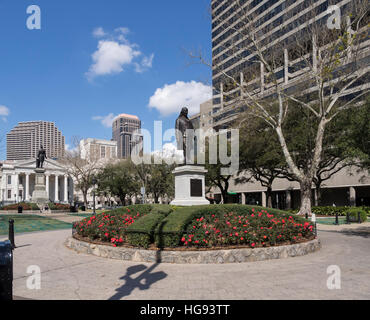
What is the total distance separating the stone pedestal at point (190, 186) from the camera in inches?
618

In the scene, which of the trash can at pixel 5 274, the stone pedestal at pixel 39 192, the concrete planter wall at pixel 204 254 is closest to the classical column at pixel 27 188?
the stone pedestal at pixel 39 192

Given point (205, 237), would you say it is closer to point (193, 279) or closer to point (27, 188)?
point (193, 279)

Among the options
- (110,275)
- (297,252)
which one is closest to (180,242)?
(110,275)

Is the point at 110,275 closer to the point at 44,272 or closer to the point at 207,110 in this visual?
the point at 44,272

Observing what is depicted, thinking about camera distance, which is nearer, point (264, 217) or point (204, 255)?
point (204, 255)

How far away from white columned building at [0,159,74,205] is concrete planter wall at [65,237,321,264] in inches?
3566

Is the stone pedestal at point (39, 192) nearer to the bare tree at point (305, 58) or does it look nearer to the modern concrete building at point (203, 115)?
the bare tree at point (305, 58)

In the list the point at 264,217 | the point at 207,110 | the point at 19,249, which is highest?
the point at 207,110

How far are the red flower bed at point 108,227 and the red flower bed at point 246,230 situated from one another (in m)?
2.40

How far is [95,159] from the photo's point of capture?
6059 centimetres

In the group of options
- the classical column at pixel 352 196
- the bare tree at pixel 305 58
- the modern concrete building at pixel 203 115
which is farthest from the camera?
the modern concrete building at pixel 203 115

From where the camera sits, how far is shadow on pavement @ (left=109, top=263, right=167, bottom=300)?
6582mm
